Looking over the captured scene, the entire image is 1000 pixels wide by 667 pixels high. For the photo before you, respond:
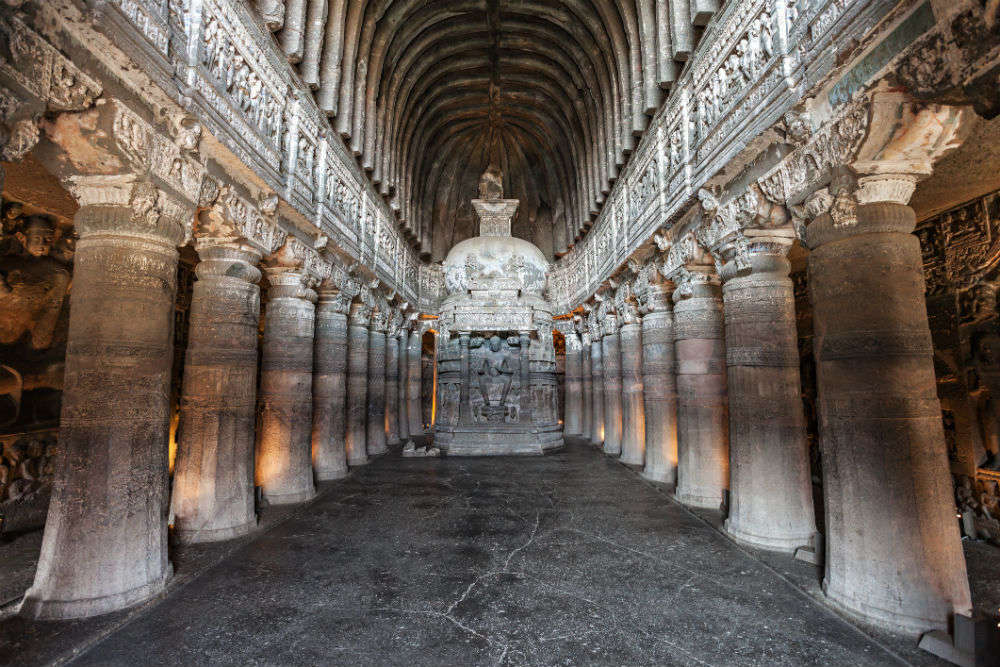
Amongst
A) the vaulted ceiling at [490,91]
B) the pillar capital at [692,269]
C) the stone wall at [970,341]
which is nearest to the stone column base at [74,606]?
the vaulted ceiling at [490,91]

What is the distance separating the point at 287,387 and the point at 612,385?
828 centimetres

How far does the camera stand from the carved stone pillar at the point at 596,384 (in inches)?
547

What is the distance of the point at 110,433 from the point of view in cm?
391

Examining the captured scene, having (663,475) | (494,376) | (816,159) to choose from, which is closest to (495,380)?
(494,376)

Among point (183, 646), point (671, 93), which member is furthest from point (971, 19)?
point (183, 646)

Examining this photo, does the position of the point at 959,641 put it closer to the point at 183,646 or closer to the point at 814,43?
the point at 814,43

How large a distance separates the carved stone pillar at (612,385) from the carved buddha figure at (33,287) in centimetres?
1087

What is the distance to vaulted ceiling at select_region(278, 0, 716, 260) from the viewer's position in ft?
27.5

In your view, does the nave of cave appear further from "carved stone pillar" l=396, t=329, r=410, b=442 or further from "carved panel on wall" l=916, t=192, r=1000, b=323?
"carved stone pillar" l=396, t=329, r=410, b=442

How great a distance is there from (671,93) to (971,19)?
5292 millimetres

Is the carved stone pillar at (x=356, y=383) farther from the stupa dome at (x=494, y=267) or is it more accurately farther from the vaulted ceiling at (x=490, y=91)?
the stupa dome at (x=494, y=267)

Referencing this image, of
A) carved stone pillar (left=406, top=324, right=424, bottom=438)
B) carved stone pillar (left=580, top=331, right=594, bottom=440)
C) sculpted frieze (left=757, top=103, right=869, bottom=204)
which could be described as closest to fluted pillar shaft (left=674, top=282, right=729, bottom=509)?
sculpted frieze (left=757, top=103, right=869, bottom=204)

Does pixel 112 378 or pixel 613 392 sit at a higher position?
pixel 112 378

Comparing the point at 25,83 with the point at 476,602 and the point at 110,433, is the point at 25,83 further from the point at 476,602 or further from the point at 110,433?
the point at 476,602
